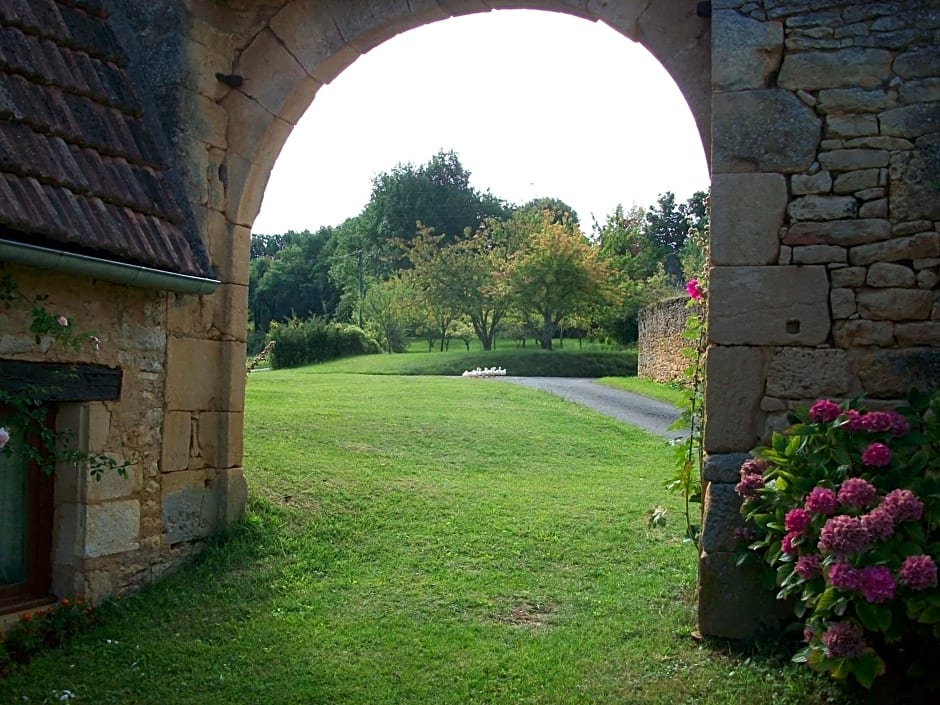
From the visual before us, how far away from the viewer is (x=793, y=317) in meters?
4.68

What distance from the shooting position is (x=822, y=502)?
3.81m

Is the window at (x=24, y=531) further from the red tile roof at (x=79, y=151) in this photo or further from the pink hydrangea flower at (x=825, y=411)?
the pink hydrangea flower at (x=825, y=411)

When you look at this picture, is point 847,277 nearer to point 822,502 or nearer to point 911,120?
point 911,120

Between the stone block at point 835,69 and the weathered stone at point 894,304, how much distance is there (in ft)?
3.59

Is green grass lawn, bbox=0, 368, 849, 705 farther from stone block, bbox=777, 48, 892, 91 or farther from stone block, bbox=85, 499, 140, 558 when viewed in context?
stone block, bbox=777, 48, 892, 91

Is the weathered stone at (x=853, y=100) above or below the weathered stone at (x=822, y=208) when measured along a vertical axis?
above

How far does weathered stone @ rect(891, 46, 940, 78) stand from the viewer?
4.54 m

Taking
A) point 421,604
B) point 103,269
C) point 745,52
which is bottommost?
point 421,604

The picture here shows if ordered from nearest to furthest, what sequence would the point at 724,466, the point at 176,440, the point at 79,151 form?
the point at 724,466
the point at 79,151
the point at 176,440

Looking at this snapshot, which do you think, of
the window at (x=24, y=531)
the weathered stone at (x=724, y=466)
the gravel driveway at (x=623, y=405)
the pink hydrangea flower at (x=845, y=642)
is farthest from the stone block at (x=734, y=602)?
the gravel driveway at (x=623, y=405)

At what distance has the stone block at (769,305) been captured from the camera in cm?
465

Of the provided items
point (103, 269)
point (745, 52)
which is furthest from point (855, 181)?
point (103, 269)

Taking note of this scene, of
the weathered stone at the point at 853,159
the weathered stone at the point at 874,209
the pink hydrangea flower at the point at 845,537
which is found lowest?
the pink hydrangea flower at the point at 845,537

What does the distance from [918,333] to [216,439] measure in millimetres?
4668
